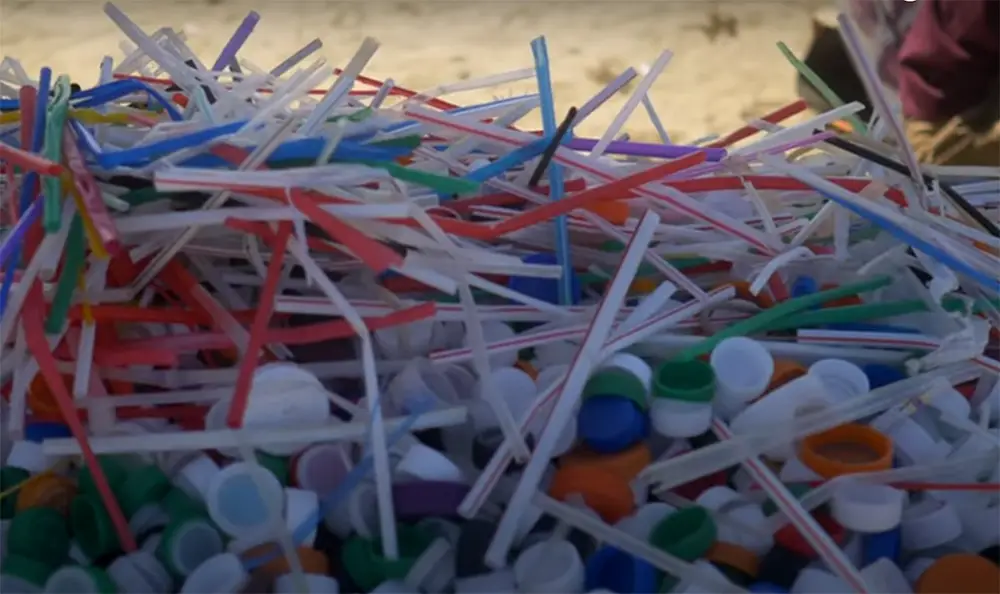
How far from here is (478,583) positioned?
1.53 feet

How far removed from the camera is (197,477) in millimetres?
489

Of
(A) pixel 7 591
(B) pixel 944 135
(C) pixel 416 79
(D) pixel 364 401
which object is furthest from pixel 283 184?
(C) pixel 416 79

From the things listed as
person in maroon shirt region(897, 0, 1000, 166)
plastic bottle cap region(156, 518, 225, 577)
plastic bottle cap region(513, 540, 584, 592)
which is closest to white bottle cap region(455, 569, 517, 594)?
plastic bottle cap region(513, 540, 584, 592)

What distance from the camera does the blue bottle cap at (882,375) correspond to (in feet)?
1.82

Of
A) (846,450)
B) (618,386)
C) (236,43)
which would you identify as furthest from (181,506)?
(236,43)

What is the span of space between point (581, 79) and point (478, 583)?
1.26 meters

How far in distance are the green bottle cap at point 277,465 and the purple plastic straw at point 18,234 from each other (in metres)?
0.16

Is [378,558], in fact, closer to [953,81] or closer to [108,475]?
[108,475]

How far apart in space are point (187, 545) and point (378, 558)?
3.5 inches

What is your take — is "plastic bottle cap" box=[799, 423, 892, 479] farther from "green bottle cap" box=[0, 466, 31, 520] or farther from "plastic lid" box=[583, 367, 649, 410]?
"green bottle cap" box=[0, 466, 31, 520]

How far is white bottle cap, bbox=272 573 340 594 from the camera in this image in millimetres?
454

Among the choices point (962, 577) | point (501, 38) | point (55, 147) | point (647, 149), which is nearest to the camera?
point (962, 577)

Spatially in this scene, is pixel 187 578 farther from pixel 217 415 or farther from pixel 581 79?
pixel 581 79

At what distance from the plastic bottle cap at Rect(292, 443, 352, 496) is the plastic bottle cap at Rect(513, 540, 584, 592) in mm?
97
